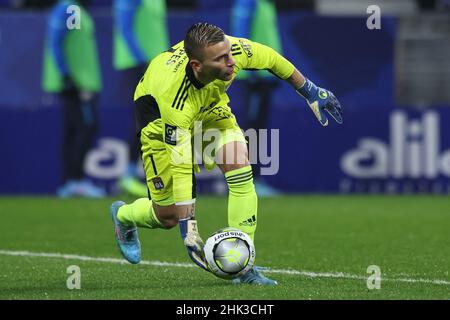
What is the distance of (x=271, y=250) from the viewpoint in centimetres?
1041

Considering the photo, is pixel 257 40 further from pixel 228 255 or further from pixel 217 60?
pixel 228 255

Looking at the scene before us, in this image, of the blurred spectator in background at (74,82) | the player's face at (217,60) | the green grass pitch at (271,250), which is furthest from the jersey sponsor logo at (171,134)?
the blurred spectator in background at (74,82)

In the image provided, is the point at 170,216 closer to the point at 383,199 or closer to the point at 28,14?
the point at 383,199

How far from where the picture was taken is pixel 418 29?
60.7 ft

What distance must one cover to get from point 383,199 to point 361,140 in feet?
3.27

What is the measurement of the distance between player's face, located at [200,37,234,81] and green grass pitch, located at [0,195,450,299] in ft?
4.42

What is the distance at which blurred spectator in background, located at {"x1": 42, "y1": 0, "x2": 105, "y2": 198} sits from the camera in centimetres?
1641

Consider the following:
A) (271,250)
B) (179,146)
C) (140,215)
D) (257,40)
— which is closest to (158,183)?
(140,215)

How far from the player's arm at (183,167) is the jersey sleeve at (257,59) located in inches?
21.3

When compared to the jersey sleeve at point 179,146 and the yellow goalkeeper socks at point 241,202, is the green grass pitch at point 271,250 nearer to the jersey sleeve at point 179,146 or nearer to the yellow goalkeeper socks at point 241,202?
the yellow goalkeeper socks at point 241,202

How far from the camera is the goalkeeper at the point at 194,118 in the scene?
774 centimetres

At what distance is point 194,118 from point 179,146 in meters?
0.32
